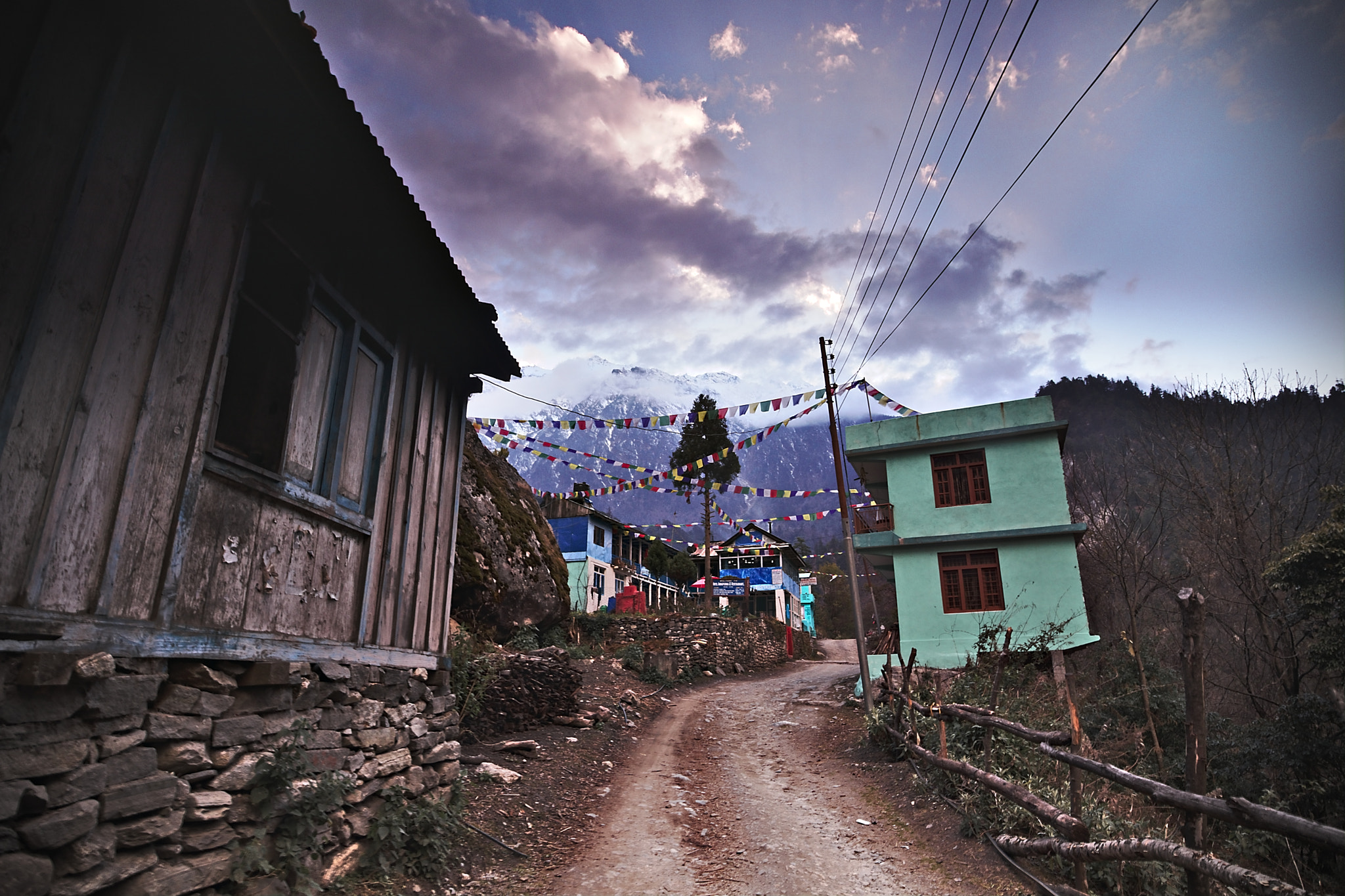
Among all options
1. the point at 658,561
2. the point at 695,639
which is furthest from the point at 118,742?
the point at 658,561

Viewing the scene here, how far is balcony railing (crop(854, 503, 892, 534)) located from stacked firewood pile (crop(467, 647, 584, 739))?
10.1 metres

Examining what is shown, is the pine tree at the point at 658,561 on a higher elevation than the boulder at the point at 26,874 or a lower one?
higher

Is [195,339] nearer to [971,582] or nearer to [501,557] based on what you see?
[501,557]

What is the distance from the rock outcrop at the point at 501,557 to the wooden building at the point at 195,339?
25.4 feet

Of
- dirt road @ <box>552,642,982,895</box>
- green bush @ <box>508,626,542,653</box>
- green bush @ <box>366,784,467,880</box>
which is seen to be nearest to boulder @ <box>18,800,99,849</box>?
green bush @ <box>366,784,467,880</box>

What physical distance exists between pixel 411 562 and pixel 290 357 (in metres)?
2.25

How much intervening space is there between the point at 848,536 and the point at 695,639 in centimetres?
1061

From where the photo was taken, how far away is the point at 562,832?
23.1ft

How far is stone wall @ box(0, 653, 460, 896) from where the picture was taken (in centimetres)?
279

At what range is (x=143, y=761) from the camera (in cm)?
332

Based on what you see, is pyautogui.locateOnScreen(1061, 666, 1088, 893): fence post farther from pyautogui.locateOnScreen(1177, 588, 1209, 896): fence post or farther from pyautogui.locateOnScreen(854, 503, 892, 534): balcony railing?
pyautogui.locateOnScreen(854, 503, 892, 534): balcony railing

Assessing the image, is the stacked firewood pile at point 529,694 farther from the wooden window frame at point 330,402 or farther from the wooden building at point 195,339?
the wooden window frame at point 330,402

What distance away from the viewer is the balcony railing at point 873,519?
62.4 ft

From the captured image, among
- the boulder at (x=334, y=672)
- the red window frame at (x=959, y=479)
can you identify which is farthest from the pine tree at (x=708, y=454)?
the boulder at (x=334, y=672)
